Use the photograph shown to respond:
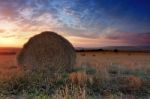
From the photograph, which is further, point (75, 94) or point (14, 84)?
point (14, 84)

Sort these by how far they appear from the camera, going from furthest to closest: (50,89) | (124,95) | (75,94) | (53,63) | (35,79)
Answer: (53,63), (35,79), (50,89), (124,95), (75,94)

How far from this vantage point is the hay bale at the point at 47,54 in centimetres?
1494

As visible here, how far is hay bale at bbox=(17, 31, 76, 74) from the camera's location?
49.0 feet

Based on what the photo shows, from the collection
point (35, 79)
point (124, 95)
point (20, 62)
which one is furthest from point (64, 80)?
point (20, 62)

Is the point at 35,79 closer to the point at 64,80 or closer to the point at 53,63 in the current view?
the point at 64,80

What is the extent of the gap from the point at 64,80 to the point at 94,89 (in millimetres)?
1304

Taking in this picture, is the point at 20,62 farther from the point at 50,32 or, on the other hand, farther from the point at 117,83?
the point at 117,83

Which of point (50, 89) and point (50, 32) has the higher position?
point (50, 32)

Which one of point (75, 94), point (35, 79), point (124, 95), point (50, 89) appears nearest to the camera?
point (75, 94)

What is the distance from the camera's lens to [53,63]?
1491 cm

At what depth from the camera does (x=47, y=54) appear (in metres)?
15.1

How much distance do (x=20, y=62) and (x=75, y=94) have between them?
7.74 metres

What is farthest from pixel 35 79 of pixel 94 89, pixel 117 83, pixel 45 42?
pixel 45 42

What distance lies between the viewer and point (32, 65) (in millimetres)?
14977
